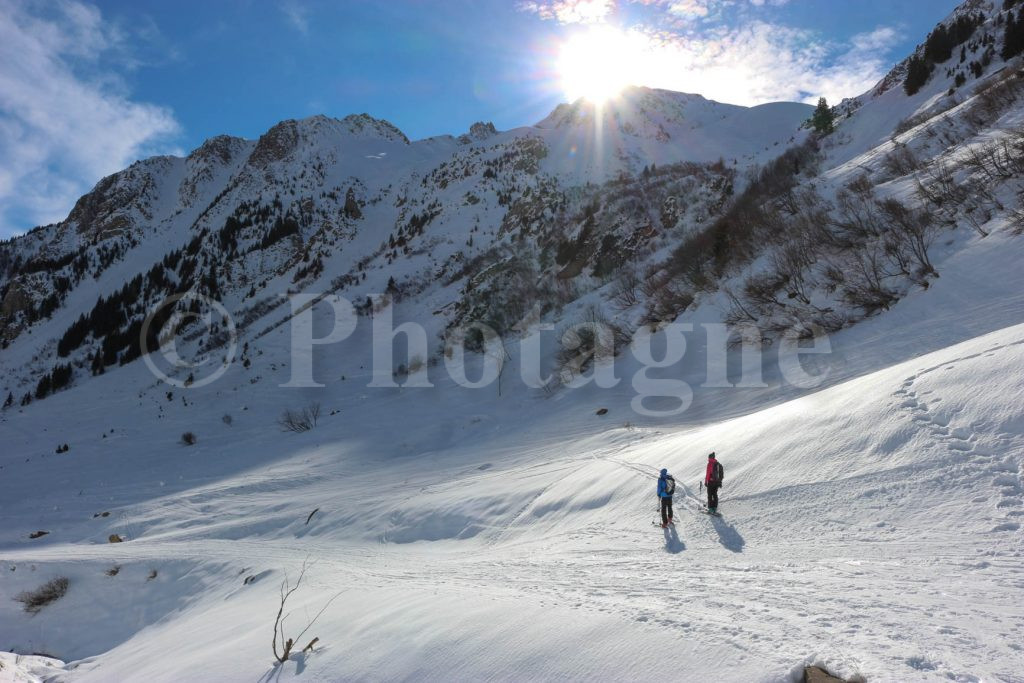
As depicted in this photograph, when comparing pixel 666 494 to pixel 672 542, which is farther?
pixel 666 494

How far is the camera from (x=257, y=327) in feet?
145

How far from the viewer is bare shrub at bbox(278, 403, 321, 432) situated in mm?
25344

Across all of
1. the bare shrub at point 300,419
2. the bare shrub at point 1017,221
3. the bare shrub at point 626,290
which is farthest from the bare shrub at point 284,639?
the bare shrub at point 626,290

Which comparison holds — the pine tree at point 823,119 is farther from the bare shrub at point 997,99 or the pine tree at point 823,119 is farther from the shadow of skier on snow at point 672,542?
the shadow of skier on snow at point 672,542

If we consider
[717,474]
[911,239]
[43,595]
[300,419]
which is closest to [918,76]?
[911,239]

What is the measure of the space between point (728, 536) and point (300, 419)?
24.0 m

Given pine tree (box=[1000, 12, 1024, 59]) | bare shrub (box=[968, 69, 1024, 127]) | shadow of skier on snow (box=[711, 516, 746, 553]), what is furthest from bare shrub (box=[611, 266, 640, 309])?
pine tree (box=[1000, 12, 1024, 59])

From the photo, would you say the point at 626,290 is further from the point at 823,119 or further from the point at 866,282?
the point at 823,119

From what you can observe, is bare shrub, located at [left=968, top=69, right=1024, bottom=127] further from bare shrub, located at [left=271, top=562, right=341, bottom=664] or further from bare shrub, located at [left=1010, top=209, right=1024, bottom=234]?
bare shrub, located at [left=271, top=562, right=341, bottom=664]

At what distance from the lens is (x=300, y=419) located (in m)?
26.0

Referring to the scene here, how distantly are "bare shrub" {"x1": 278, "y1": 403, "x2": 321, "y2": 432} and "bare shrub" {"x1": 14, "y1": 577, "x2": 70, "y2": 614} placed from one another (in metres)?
12.9

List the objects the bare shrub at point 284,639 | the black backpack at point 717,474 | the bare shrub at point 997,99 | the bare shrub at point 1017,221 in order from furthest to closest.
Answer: the bare shrub at point 997,99
the bare shrub at point 1017,221
the black backpack at point 717,474
the bare shrub at point 284,639

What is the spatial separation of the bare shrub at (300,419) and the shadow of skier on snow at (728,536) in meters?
22.5

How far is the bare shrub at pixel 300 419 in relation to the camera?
83.1ft
